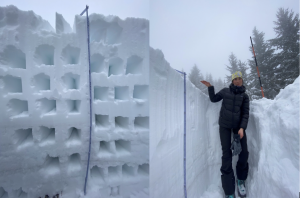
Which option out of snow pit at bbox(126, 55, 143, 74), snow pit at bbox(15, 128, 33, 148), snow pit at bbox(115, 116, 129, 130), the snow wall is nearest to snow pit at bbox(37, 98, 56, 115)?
snow pit at bbox(15, 128, 33, 148)

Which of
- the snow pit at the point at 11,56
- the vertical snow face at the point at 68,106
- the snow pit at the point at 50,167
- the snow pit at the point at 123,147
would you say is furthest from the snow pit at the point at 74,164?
the snow pit at the point at 11,56

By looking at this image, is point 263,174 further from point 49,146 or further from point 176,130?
point 49,146

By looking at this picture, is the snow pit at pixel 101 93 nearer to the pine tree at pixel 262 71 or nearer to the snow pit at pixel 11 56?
the snow pit at pixel 11 56

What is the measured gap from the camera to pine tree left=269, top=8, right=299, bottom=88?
10.6m

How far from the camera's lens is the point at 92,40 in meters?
2.31

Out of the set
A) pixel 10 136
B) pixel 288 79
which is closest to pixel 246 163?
pixel 10 136

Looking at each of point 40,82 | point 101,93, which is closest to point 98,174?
point 101,93

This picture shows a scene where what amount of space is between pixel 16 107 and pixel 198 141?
9.71ft

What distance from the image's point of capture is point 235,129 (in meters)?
2.65

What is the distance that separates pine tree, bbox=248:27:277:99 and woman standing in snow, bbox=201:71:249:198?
38.4 ft

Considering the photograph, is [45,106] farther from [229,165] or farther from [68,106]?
[229,165]

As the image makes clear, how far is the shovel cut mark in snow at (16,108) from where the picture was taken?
1.96 meters

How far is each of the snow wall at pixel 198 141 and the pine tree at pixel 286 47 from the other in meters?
11.2

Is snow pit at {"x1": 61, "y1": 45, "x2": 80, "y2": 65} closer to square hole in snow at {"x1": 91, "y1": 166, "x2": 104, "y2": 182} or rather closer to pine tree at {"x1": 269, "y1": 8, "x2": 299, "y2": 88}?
square hole in snow at {"x1": 91, "y1": 166, "x2": 104, "y2": 182}
